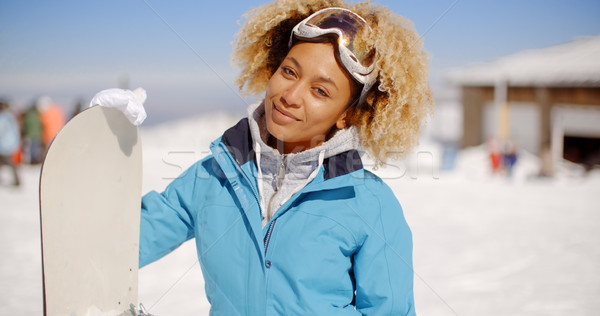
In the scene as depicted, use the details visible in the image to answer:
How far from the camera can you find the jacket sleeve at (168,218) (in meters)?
1.64

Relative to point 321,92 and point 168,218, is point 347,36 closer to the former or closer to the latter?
point 321,92

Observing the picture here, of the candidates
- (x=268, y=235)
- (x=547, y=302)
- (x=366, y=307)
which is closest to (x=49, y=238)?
(x=268, y=235)

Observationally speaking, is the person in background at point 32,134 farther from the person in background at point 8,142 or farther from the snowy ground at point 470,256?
the person in background at point 8,142

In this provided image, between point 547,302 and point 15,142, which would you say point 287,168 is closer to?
point 547,302

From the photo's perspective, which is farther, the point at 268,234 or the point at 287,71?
the point at 287,71

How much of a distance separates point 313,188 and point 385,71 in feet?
1.75

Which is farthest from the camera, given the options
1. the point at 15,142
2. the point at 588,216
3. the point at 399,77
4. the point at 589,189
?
the point at 589,189

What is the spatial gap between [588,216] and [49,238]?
764 cm

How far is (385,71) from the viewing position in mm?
1597

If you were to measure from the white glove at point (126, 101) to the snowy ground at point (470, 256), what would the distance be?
76.5 inches

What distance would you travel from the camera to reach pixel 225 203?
1493 millimetres

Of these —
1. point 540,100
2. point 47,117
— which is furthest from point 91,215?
point 540,100

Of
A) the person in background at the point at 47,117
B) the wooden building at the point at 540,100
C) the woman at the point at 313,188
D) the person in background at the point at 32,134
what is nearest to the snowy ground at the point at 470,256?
the person in background at the point at 32,134

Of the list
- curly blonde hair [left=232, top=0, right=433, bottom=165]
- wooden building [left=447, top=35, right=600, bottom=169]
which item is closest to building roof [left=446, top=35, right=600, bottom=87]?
wooden building [left=447, top=35, right=600, bottom=169]
